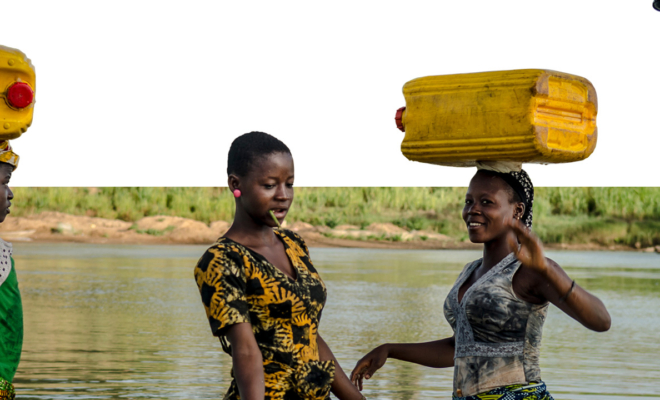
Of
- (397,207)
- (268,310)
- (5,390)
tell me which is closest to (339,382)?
(268,310)

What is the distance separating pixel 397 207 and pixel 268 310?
27.4 metres

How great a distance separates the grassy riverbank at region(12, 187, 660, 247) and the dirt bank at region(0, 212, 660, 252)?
0.84 ft

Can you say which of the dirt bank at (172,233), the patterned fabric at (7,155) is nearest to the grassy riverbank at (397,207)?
the dirt bank at (172,233)

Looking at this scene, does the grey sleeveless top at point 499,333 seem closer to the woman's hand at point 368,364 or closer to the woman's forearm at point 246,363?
the woman's hand at point 368,364

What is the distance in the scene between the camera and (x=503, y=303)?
283 cm

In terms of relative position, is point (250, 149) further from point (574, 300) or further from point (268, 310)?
point (574, 300)

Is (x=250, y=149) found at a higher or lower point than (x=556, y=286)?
higher

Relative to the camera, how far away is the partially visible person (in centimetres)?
291

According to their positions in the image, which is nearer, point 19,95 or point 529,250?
point 529,250

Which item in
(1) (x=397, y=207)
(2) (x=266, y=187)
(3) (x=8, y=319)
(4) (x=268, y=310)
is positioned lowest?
(1) (x=397, y=207)

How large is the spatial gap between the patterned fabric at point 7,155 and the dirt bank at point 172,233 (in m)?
25.3

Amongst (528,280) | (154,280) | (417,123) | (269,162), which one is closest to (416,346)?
(528,280)

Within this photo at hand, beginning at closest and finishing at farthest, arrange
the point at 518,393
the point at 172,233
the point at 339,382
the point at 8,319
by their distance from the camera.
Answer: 1. the point at 339,382
2. the point at 518,393
3. the point at 8,319
4. the point at 172,233

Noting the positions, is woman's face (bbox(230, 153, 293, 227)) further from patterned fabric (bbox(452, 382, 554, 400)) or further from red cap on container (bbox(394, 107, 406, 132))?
patterned fabric (bbox(452, 382, 554, 400))
